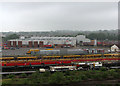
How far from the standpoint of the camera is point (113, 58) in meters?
4.93

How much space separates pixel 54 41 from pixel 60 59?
A: 570 cm

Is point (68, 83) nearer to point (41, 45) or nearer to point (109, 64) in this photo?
point (109, 64)

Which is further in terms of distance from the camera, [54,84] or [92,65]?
[92,65]

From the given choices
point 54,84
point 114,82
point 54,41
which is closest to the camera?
point 54,84

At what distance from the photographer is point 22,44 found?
9828mm

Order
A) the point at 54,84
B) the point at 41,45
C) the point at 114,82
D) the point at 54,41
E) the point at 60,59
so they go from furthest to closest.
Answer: the point at 54,41, the point at 41,45, the point at 60,59, the point at 114,82, the point at 54,84

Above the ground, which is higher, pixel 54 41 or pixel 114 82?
pixel 54 41

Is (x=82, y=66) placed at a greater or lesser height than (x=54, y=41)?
lesser

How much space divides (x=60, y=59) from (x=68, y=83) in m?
1.89

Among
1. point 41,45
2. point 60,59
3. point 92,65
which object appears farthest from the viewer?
point 41,45

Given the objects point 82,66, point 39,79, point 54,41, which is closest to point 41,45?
point 54,41

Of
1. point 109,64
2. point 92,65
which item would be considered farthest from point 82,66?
point 109,64

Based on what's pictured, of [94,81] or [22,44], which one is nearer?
[94,81]

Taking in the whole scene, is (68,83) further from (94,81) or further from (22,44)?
(22,44)
